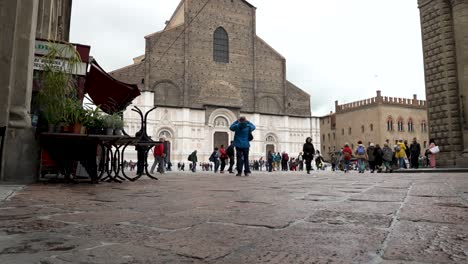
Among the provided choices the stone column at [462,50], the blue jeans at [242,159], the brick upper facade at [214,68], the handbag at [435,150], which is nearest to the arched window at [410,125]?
the brick upper facade at [214,68]

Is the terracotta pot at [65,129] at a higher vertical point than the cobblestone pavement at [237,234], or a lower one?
higher

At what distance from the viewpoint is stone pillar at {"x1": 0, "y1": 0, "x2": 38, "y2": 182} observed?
13.8 feet

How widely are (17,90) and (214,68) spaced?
1054 inches

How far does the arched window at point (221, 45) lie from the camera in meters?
31.3

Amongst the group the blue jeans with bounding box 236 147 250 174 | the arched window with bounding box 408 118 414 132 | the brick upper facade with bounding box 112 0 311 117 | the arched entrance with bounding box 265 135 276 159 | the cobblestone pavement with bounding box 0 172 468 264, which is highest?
the brick upper facade with bounding box 112 0 311 117

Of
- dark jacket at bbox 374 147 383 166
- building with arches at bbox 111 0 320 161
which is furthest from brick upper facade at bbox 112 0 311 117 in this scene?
dark jacket at bbox 374 147 383 166

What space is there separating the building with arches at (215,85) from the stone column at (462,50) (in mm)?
19531

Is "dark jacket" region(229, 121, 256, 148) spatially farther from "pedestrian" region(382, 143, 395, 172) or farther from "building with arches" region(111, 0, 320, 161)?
"building with arches" region(111, 0, 320, 161)

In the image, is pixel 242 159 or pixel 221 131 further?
pixel 221 131

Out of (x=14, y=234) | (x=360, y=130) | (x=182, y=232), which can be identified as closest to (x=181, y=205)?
(x=182, y=232)

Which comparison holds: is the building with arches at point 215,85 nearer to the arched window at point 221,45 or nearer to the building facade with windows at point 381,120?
the arched window at point 221,45

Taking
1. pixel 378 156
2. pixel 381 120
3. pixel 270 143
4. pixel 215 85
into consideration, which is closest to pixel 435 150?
pixel 378 156

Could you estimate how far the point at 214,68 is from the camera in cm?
3069

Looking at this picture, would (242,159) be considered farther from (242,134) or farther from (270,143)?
(270,143)
